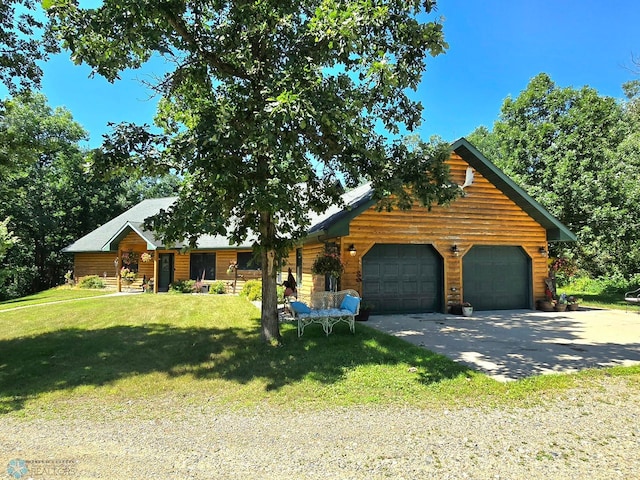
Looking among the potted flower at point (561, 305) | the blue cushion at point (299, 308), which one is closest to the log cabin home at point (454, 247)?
the potted flower at point (561, 305)

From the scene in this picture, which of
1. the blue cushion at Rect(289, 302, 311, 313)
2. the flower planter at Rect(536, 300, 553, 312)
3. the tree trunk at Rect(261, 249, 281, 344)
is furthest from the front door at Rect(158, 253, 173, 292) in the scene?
the flower planter at Rect(536, 300, 553, 312)

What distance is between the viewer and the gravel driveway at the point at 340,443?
3.40m

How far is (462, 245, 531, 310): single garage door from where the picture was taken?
45.2 feet

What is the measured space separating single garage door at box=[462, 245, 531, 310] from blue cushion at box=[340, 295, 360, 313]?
596cm

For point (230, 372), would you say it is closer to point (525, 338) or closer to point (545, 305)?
point (525, 338)

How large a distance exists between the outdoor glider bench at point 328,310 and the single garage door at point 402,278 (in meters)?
2.45

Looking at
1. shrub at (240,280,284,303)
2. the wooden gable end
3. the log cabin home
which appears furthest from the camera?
shrub at (240,280,284,303)

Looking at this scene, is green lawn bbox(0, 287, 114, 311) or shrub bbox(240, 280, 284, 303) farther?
green lawn bbox(0, 287, 114, 311)

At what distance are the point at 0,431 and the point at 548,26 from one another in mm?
17123

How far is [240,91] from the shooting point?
25.2 ft

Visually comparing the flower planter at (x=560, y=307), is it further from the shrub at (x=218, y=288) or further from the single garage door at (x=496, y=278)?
the shrub at (x=218, y=288)

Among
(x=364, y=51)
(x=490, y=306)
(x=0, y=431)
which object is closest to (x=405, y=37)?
(x=364, y=51)

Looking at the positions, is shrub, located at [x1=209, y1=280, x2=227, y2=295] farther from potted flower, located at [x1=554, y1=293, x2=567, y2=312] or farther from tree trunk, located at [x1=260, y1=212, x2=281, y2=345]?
potted flower, located at [x1=554, y1=293, x2=567, y2=312]

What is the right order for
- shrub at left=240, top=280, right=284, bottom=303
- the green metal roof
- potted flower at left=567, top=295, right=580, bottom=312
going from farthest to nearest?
1. shrub at left=240, top=280, right=284, bottom=303
2. potted flower at left=567, top=295, right=580, bottom=312
3. the green metal roof
